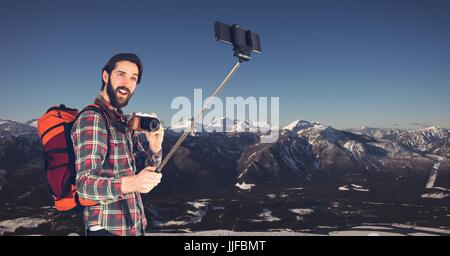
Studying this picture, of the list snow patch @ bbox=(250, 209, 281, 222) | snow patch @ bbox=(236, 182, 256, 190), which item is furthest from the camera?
snow patch @ bbox=(236, 182, 256, 190)

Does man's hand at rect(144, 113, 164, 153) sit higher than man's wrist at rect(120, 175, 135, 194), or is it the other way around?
man's hand at rect(144, 113, 164, 153)

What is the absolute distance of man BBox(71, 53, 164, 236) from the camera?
11.9ft

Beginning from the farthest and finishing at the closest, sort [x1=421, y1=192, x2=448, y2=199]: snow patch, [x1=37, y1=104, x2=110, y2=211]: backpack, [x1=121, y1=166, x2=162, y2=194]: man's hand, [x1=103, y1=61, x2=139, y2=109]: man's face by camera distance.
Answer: [x1=421, y1=192, x2=448, y2=199]: snow patch → [x1=103, y1=61, x2=139, y2=109]: man's face → [x1=37, y1=104, x2=110, y2=211]: backpack → [x1=121, y1=166, x2=162, y2=194]: man's hand

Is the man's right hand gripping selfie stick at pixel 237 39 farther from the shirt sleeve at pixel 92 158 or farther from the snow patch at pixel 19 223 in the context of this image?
the snow patch at pixel 19 223

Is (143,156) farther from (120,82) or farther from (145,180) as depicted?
(145,180)

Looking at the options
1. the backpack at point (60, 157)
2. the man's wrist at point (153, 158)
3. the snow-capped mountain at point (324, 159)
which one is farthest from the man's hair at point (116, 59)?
the snow-capped mountain at point (324, 159)

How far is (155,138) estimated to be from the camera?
4867mm

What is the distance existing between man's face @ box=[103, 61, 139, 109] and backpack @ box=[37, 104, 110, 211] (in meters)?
0.53

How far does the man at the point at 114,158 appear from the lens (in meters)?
3.62

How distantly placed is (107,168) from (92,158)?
464 mm

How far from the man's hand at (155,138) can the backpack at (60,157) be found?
2.96 feet

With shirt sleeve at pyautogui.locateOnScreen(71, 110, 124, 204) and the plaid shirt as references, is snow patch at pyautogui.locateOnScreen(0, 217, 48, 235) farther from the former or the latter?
shirt sleeve at pyautogui.locateOnScreen(71, 110, 124, 204)

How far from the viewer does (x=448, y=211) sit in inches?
2938
